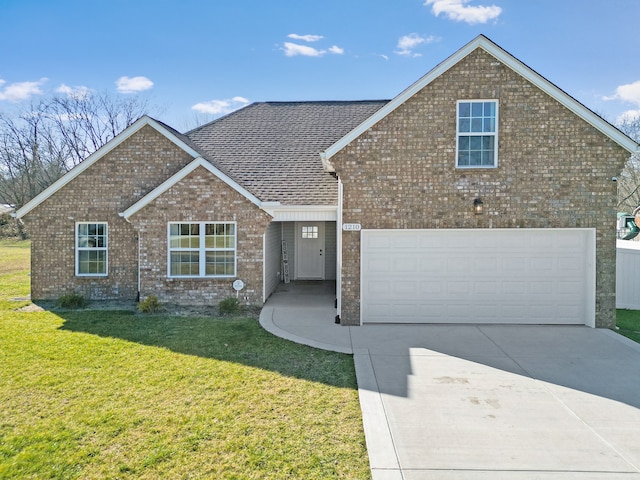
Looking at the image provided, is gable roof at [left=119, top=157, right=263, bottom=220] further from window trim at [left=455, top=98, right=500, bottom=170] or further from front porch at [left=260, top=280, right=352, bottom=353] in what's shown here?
window trim at [left=455, top=98, right=500, bottom=170]

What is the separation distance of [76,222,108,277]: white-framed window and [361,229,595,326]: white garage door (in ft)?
27.5

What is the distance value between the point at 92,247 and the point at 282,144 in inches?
293

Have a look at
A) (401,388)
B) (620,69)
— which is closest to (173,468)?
(401,388)

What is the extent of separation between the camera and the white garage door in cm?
951

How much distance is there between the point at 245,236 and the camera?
11.2 metres

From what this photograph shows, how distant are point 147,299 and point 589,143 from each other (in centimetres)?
1210

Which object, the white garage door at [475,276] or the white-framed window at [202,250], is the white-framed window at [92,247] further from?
the white garage door at [475,276]

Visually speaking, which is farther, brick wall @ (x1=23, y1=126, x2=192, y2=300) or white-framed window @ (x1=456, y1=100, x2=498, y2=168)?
brick wall @ (x1=23, y1=126, x2=192, y2=300)

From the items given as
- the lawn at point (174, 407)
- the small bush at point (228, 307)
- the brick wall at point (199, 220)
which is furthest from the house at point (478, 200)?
the lawn at point (174, 407)

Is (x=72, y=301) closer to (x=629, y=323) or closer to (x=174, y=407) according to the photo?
(x=174, y=407)

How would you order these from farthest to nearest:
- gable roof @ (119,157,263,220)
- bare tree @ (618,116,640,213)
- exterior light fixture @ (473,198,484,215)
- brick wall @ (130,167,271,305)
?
1. bare tree @ (618,116,640,213)
2. brick wall @ (130,167,271,305)
3. gable roof @ (119,157,263,220)
4. exterior light fixture @ (473,198,484,215)

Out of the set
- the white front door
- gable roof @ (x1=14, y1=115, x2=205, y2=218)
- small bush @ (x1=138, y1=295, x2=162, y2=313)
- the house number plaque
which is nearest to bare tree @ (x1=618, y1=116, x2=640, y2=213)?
the white front door

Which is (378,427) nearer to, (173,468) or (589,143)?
(173,468)

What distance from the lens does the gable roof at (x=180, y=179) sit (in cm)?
1095
